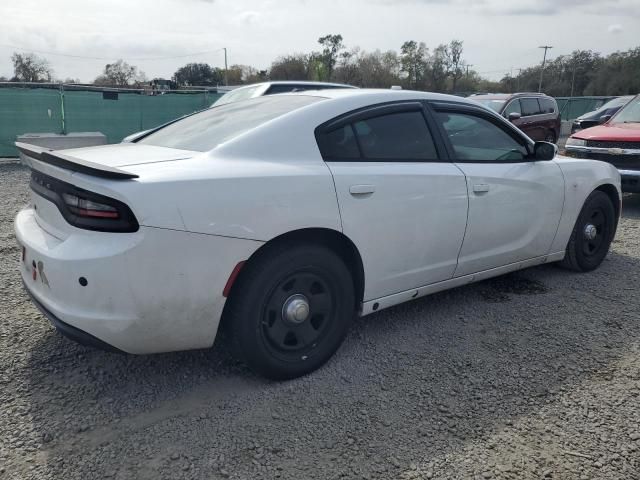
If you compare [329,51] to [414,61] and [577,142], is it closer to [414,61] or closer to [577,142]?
[414,61]

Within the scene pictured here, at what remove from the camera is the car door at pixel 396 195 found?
2.89m

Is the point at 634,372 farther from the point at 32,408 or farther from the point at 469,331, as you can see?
the point at 32,408

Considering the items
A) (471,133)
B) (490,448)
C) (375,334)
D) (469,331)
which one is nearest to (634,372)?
(469,331)

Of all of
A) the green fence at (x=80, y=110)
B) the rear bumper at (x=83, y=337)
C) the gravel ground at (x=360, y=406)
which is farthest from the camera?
the green fence at (x=80, y=110)

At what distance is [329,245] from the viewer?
9.49 ft

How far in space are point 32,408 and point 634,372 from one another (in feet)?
10.6

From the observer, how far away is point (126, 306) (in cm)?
228

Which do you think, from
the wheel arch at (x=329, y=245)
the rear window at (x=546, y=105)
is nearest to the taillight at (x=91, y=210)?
the wheel arch at (x=329, y=245)

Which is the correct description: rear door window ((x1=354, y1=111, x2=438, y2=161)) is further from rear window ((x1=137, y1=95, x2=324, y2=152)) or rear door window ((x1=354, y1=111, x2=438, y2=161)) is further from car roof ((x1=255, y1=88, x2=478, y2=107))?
rear window ((x1=137, y1=95, x2=324, y2=152))

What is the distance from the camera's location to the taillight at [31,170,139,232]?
224 cm

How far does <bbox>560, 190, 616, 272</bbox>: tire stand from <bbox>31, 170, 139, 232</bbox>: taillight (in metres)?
3.72

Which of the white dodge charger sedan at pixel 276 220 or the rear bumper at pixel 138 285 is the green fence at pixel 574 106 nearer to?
the white dodge charger sedan at pixel 276 220

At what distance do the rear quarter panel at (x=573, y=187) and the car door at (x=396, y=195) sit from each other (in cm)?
133

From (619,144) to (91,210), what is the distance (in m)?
7.43
